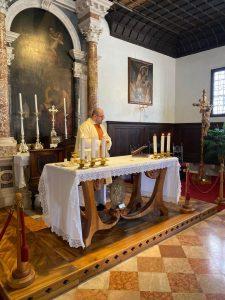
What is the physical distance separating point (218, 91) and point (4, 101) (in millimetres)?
8242

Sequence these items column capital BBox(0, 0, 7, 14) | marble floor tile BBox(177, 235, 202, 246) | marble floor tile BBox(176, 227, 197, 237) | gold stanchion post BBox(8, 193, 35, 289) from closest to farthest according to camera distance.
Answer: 1. gold stanchion post BBox(8, 193, 35, 289)
2. marble floor tile BBox(177, 235, 202, 246)
3. marble floor tile BBox(176, 227, 197, 237)
4. column capital BBox(0, 0, 7, 14)

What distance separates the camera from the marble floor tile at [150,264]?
329cm

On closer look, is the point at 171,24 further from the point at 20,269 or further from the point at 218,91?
the point at 20,269

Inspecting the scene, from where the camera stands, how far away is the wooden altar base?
9.16 ft

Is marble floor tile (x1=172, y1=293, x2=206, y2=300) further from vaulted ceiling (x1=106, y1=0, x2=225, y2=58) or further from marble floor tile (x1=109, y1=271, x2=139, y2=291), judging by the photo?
vaulted ceiling (x1=106, y1=0, x2=225, y2=58)

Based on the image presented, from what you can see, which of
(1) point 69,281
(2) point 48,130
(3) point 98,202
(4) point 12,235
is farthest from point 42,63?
(1) point 69,281

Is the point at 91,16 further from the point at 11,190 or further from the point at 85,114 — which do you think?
the point at 11,190

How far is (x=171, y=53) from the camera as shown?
1107 cm

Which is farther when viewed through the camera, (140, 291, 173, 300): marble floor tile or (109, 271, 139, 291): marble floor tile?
(109, 271, 139, 291): marble floor tile

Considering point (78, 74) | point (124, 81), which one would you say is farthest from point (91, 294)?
point (124, 81)

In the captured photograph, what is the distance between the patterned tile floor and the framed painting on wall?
6518mm

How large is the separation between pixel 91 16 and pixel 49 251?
6.43m

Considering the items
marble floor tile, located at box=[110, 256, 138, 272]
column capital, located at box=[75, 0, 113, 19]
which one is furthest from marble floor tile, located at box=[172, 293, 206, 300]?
column capital, located at box=[75, 0, 113, 19]

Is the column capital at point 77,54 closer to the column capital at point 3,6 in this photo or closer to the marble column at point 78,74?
the marble column at point 78,74
